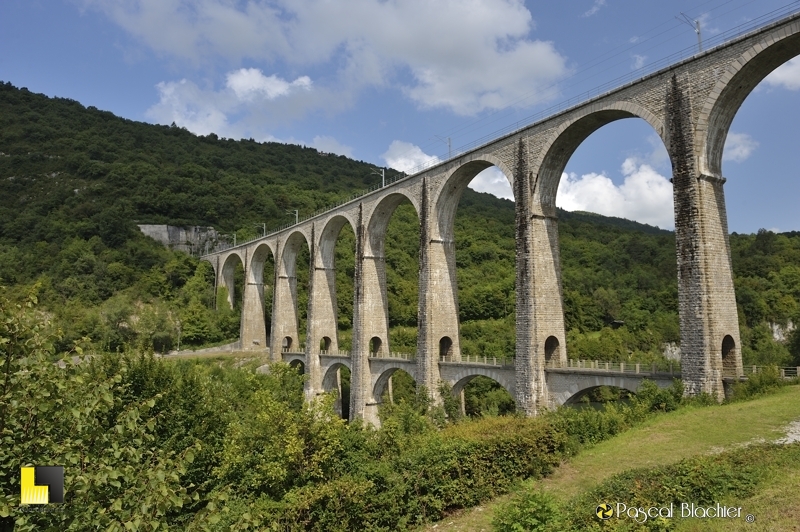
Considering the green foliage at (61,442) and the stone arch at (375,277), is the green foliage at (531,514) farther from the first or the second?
the stone arch at (375,277)

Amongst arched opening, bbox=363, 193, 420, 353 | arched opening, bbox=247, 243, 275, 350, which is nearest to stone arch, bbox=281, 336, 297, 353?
arched opening, bbox=247, 243, 275, 350

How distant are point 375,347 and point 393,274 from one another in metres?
32.2

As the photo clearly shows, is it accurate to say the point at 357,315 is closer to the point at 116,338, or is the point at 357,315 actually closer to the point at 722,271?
the point at 722,271

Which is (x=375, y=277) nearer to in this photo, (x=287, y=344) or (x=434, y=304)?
(x=434, y=304)

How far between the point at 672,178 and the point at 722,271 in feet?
11.8

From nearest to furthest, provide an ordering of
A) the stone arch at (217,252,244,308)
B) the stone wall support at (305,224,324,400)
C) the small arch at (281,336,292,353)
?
the stone wall support at (305,224,324,400) → the small arch at (281,336,292,353) → the stone arch at (217,252,244,308)

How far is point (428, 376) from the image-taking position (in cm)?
2839

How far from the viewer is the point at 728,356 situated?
695 inches

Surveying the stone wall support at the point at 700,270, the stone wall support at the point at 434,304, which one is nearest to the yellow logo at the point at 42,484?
the stone wall support at the point at 700,270

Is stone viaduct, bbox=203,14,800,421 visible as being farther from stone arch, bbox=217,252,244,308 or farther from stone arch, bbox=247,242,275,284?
stone arch, bbox=217,252,244,308

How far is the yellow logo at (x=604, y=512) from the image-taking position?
880 centimetres

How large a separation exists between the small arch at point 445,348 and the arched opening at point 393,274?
239 inches

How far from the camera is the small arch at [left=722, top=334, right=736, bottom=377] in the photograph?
17375mm

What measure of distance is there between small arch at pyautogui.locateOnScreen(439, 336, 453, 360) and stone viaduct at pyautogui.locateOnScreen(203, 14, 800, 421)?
7cm
